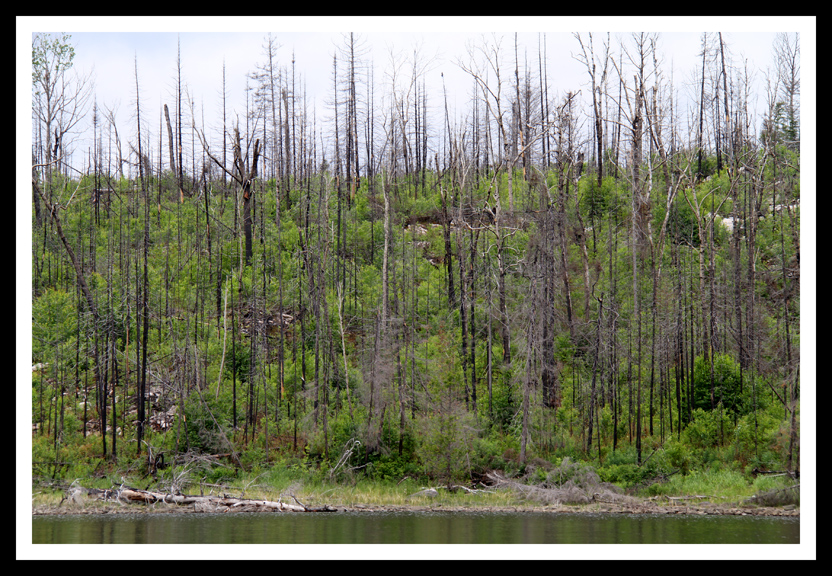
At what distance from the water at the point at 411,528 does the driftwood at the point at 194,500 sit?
60 centimetres

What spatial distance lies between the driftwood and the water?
0.60 m

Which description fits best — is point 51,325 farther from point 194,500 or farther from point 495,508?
point 495,508

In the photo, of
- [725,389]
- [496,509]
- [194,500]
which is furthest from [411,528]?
[725,389]

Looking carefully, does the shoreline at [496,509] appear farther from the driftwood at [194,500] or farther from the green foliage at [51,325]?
the green foliage at [51,325]

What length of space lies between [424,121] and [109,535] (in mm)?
41957

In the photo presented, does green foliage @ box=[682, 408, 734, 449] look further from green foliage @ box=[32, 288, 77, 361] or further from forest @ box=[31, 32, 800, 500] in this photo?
green foliage @ box=[32, 288, 77, 361]

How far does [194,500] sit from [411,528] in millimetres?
8329

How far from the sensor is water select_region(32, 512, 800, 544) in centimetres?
1562

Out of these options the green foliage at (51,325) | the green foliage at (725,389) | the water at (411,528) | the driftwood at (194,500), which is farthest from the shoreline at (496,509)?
the green foliage at (51,325)

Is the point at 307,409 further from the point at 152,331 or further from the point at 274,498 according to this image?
the point at 152,331

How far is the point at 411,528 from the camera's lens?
1748 cm

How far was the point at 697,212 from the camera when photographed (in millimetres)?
31734

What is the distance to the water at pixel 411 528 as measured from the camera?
1562 cm

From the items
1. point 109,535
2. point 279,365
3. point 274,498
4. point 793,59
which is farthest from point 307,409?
point 793,59
